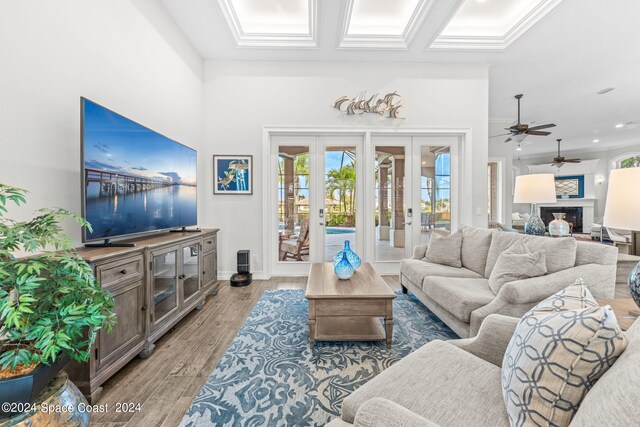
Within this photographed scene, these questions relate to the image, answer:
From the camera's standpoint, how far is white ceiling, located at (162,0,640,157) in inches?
121

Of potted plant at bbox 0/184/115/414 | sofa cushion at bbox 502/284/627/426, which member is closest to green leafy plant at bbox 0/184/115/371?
potted plant at bbox 0/184/115/414

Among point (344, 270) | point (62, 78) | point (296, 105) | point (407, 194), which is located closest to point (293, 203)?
point (296, 105)

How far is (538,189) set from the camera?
3084 millimetres

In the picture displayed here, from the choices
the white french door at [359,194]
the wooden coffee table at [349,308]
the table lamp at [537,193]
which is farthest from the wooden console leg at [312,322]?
the table lamp at [537,193]

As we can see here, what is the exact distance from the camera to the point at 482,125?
4.17 metres

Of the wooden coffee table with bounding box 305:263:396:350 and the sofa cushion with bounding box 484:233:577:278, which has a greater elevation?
the sofa cushion with bounding box 484:233:577:278

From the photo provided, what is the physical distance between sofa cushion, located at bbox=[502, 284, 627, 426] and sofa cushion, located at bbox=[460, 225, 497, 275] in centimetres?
212

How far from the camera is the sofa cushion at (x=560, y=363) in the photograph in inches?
28.6

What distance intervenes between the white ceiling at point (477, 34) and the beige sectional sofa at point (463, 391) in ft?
11.1

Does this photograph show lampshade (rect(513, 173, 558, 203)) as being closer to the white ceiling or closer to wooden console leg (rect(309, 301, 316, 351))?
the white ceiling

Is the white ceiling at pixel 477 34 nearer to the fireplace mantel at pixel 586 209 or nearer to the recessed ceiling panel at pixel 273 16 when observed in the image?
the recessed ceiling panel at pixel 273 16

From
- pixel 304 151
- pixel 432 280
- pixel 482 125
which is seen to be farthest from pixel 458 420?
pixel 482 125

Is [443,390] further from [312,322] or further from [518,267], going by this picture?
[518,267]

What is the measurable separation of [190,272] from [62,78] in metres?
1.82
